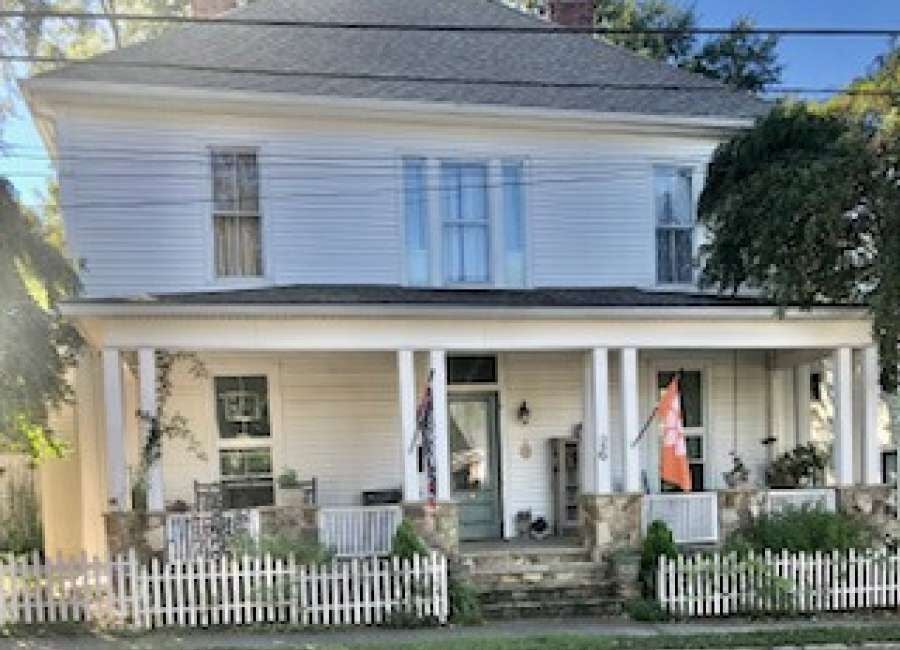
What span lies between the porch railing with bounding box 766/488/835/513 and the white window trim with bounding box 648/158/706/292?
3.79 m

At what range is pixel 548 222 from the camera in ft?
45.8

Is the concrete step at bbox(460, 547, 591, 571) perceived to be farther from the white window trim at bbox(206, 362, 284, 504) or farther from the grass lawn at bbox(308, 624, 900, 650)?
the white window trim at bbox(206, 362, 284, 504)

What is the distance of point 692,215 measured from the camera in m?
14.6

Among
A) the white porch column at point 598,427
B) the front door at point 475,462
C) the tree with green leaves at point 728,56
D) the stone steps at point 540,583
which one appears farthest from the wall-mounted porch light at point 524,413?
the tree with green leaves at point 728,56

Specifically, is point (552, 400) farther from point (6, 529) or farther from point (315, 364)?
point (6, 529)

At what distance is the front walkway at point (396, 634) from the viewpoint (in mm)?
9109

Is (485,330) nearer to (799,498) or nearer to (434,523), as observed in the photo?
(434,523)

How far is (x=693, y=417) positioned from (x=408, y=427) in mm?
5757

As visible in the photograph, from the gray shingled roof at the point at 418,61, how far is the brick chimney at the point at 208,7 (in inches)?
30.6

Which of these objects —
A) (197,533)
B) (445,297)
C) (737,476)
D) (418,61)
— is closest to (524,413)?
(445,297)

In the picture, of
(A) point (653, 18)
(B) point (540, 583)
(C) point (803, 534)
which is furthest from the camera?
(A) point (653, 18)

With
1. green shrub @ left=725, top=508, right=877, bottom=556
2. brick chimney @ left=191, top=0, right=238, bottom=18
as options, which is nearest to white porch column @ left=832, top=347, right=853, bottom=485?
green shrub @ left=725, top=508, right=877, bottom=556

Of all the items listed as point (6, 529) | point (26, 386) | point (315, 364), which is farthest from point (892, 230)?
point (6, 529)

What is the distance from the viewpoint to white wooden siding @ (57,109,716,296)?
12359mm
